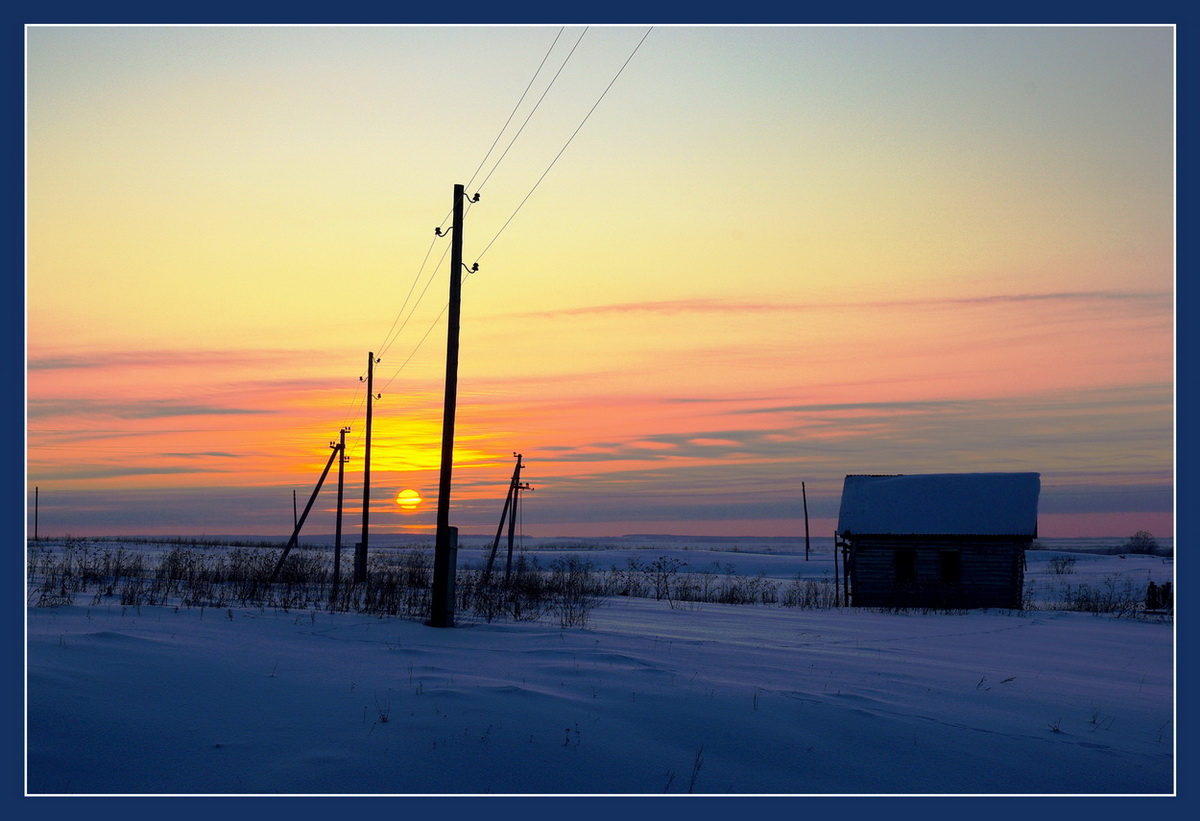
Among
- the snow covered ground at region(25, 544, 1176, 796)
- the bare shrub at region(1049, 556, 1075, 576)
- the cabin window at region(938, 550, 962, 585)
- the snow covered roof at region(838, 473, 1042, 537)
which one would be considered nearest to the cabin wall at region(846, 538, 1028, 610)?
the cabin window at region(938, 550, 962, 585)

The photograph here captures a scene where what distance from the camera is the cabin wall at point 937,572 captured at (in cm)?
2825

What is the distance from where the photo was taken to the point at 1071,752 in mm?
7289

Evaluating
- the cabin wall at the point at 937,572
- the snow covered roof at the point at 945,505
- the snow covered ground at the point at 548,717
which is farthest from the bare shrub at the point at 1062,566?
the snow covered ground at the point at 548,717

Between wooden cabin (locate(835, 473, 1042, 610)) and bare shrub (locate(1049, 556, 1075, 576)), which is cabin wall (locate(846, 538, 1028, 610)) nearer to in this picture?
wooden cabin (locate(835, 473, 1042, 610))

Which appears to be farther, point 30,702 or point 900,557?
point 900,557

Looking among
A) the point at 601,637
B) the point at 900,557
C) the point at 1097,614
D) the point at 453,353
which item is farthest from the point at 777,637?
the point at 900,557

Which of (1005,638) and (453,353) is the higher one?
(453,353)

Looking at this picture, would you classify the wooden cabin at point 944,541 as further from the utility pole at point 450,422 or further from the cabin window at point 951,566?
the utility pole at point 450,422

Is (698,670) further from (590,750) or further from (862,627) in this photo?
(862,627)

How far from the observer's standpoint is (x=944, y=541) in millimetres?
29109

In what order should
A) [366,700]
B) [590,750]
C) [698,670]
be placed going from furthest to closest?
[698,670], [366,700], [590,750]

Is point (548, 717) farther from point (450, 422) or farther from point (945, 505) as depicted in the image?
point (945, 505)

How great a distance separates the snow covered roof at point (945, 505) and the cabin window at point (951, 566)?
0.72 metres

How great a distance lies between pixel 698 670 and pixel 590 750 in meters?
3.65
